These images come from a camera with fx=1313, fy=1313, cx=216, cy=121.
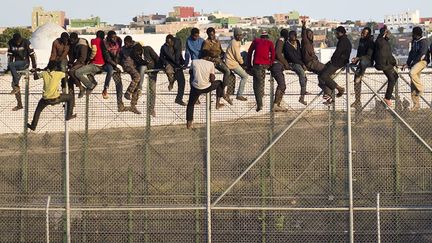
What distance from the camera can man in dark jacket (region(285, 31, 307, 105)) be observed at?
2030 centimetres

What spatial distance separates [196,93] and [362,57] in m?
2.59

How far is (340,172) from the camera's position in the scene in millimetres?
20266

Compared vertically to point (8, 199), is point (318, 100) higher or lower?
higher

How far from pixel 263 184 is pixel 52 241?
3414 mm

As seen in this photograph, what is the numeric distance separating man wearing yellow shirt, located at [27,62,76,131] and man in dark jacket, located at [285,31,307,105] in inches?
137

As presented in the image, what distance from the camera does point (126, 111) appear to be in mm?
20547

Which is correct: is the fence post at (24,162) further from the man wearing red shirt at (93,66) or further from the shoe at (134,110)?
the shoe at (134,110)

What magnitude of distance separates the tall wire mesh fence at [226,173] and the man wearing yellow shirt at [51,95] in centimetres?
29

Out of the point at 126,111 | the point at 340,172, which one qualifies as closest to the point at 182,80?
the point at 126,111

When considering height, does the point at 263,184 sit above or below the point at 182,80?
below

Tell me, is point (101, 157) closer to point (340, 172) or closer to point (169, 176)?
point (169, 176)

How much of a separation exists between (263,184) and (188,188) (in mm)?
1167

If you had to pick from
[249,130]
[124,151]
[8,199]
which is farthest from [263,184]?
[8,199]

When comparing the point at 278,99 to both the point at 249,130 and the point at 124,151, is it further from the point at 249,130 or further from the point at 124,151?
the point at 124,151
